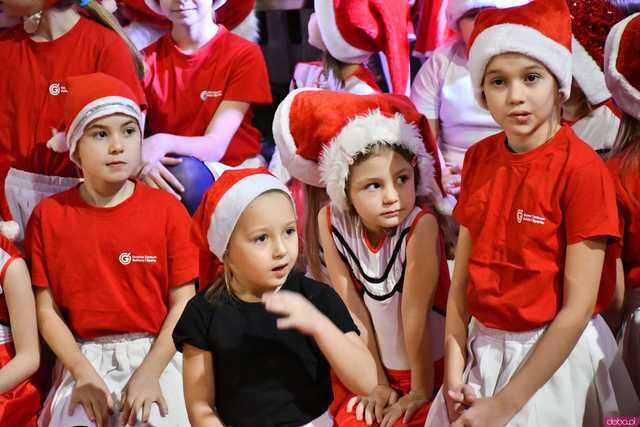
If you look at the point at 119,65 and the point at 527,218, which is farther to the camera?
the point at 119,65

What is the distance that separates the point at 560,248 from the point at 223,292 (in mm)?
694

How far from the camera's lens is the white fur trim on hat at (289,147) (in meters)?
2.38

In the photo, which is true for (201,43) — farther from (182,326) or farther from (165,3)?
(182,326)

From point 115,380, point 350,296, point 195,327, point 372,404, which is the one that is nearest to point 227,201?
point 195,327

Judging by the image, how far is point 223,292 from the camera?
201cm

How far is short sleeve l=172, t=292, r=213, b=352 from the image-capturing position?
1963 millimetres

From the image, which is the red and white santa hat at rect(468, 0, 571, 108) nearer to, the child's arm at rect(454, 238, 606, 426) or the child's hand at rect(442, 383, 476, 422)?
the child's arm at rect(454, 238, 606, 426)

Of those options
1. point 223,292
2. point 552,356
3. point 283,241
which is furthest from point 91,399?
point 552,356

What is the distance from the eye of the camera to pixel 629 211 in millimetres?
2172

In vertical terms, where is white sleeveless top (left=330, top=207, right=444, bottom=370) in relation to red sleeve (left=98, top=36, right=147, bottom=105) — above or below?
below

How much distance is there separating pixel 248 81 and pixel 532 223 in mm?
1253

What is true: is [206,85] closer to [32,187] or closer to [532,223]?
[32,187]

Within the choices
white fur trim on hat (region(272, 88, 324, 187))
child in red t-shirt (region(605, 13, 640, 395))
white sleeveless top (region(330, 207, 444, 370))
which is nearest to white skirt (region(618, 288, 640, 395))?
child in red t-shirt (region(605, 13, 640, 395))

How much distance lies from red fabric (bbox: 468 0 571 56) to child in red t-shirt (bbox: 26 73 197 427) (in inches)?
38.7
